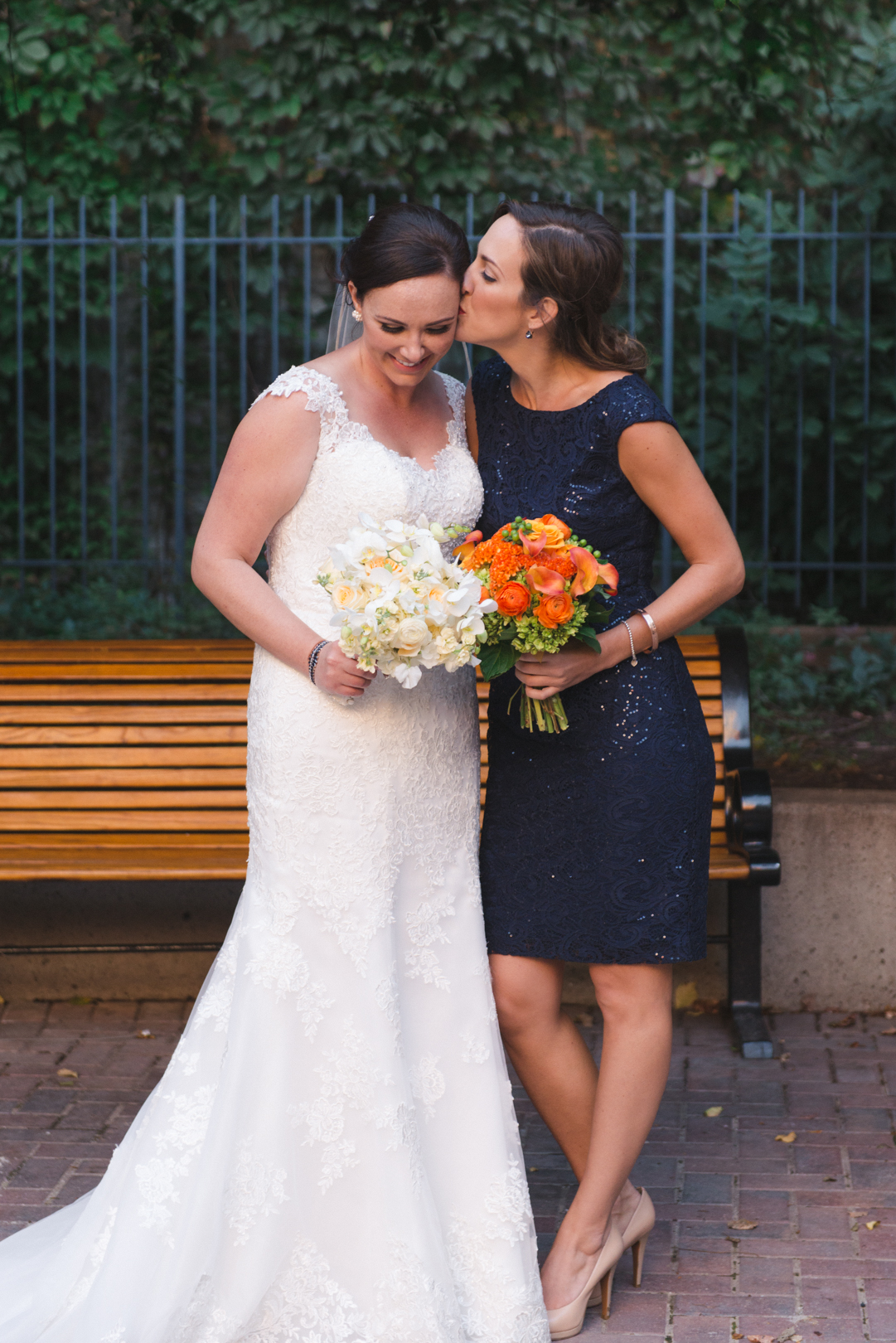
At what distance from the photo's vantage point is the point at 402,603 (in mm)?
2436

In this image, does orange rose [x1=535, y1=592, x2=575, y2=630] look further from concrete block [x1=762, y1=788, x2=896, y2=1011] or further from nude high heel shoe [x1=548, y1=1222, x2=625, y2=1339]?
concrete block [x1=762, y1=788, x2=896, y2=1011]

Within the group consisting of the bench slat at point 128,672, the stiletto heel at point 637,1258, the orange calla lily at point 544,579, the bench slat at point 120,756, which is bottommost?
the stiletto heel at point 637,1258

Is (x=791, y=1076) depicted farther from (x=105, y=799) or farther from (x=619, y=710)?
(x=105, y=799)

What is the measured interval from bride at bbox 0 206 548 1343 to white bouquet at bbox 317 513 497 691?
0.22m

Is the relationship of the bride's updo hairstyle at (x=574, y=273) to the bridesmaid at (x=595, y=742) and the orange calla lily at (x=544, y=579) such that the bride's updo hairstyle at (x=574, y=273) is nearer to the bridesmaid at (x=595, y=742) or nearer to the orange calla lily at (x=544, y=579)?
the bridesmaid at (x=595, y=742)

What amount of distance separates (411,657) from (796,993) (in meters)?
2.76

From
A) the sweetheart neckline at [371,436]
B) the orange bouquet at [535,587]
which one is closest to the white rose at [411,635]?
the orange bouquet at [535,587]

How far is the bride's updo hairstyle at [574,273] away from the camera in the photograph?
282cm

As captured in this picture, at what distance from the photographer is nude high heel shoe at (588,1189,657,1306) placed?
3.09 m

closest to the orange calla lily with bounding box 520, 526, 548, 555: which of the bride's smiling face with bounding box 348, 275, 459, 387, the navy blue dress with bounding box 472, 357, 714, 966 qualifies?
the navy blue dress with bounding box 472, 357, 714, 966

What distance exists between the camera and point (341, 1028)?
2842 millimetres

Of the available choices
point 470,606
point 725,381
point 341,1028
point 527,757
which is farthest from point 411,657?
point 725,381

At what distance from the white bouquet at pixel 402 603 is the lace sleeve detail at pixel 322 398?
13.5 inches

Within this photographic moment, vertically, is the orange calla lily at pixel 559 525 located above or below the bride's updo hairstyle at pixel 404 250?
below
